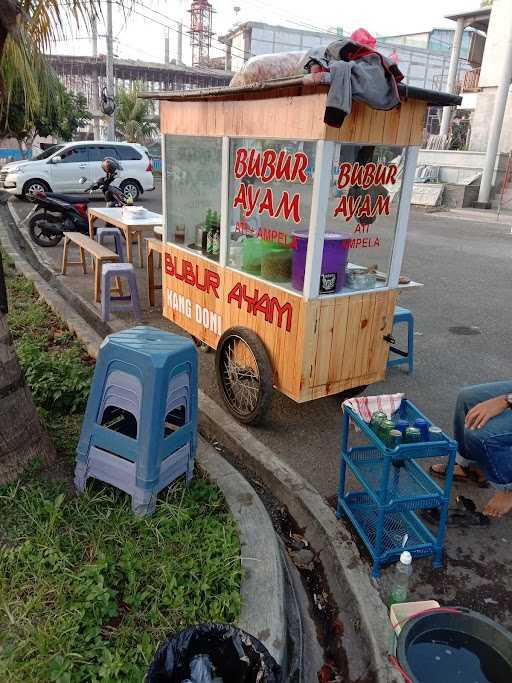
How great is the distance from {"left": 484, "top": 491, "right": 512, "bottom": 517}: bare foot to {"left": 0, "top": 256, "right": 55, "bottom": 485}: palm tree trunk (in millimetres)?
2657

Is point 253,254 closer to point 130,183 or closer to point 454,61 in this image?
point 130,183

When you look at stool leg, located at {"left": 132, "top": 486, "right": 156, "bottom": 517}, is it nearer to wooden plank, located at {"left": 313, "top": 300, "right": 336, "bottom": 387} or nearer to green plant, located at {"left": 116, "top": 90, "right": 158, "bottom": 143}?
wooden plank, located at {"left": 313, "top": 300, "right": 336, "bottom": 387}

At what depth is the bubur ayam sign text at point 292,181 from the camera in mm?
3570

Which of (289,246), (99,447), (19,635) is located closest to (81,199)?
(289,246)

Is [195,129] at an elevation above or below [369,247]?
above

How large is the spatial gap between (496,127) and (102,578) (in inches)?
837

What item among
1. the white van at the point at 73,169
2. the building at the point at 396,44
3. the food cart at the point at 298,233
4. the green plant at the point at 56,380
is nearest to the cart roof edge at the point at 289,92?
the food cart at the point at 298,233

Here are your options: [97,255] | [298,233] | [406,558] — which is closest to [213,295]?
[298,233]

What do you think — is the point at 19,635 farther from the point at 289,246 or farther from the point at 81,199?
the point at 81,199

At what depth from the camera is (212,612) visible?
2258 mm

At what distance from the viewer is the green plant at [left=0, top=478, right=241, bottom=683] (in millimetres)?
2035

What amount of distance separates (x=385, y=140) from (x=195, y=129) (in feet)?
5.57

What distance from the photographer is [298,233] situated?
3.72 meters

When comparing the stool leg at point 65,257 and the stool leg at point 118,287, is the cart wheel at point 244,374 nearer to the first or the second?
the stool leg at point 118,287
